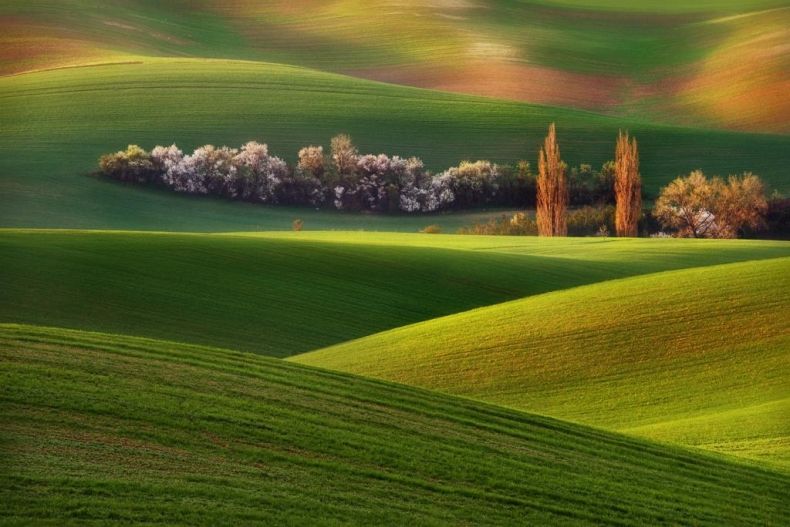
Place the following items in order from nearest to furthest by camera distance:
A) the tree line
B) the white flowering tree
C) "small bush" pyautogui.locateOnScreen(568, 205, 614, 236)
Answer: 1. "small bush" pyautogui.locateOnScreen(568, 205, 614, 236)
2. the tree line
3. the white flowering tree

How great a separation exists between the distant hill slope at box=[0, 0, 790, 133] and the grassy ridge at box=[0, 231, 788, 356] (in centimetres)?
6057

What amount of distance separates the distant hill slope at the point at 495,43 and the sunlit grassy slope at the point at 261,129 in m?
7.71

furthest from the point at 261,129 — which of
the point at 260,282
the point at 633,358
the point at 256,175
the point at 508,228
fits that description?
the point at 633,358

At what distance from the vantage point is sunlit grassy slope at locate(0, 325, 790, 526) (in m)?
9.45

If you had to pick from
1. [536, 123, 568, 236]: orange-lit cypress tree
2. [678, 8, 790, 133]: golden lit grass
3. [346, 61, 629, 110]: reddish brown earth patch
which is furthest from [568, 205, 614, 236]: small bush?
[346, 61, 629, 110]: reddish brown earth patch

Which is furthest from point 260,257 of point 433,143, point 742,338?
point 433,143

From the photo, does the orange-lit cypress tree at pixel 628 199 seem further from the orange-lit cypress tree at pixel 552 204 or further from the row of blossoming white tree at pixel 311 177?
the row of blossoming white tree at pixel 311 177

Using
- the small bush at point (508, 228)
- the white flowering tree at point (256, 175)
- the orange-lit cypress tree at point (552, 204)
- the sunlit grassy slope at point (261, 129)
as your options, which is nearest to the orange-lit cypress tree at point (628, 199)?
the orange-lit cypress tree at point (552, 204)

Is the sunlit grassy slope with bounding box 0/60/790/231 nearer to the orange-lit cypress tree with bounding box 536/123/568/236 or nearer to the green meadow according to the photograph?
the green meadow

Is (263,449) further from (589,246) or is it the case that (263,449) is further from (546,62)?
(546,62)

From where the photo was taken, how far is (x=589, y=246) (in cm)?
4691

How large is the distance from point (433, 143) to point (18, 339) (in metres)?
69.6

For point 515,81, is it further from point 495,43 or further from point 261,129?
point 261,129

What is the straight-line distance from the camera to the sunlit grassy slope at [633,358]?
19641 millimetres
